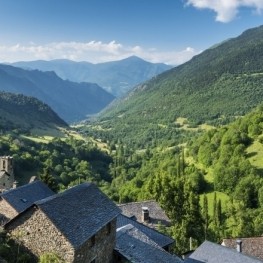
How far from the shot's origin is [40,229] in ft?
91.0

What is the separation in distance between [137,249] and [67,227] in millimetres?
8954

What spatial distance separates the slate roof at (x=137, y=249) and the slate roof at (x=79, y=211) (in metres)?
3.06

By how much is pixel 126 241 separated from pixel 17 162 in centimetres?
10996

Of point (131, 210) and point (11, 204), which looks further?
point (131, 210)

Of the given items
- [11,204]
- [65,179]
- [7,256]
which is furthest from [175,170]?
[7,256]

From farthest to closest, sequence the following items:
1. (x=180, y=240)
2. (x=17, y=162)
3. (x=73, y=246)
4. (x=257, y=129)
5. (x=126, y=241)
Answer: (x=257, y=129) < (x=17, y=162) < (x=180, y=240) < (x=126, y=241) < (x=73, y=246)

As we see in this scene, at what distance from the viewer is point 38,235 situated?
27.8 m

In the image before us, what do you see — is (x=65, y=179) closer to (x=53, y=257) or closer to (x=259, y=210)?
(x=259, y=210)

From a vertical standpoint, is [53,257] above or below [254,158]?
above

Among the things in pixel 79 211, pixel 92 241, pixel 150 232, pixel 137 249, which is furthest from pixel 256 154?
pixel 79 211

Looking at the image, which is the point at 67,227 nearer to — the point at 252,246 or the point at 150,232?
the point at 150,232

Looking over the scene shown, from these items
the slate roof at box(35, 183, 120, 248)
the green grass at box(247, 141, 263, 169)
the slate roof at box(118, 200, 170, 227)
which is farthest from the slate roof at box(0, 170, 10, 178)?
the green grass at box(247, 141, 263, 169)

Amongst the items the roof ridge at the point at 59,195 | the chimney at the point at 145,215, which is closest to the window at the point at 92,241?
the roof ridge at the point at 59,195

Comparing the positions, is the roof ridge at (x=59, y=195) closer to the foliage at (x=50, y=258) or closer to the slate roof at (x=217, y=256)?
the foliage at (x=50, y=258)
